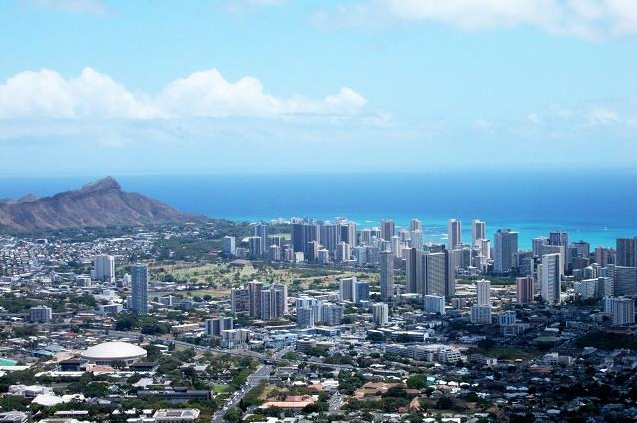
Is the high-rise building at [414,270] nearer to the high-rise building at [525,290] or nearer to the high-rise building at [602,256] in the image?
the high-rise building at [525,290]

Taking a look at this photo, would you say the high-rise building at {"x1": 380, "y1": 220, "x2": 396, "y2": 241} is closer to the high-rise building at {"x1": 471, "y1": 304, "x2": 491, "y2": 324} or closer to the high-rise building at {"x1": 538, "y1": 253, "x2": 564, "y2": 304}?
the high-rise building at {"x1": 538, "y1": 253, "x2": 564, "y2": 304}

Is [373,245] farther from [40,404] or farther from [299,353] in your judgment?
[40,404]

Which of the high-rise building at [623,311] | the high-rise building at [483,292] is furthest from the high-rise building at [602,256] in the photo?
the high-rise building at [623,311]

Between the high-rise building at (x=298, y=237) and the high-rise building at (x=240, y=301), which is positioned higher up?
the high-rise building at (x=298, y=237)

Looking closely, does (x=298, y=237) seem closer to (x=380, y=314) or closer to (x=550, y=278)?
(x=550, y=278)

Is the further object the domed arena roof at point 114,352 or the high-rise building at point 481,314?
the high-rise building at point 481,314

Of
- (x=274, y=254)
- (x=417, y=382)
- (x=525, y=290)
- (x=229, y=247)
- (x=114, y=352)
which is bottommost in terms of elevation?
(x=417, y=382)

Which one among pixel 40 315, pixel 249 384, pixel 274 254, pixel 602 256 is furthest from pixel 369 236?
pixel 249 384
